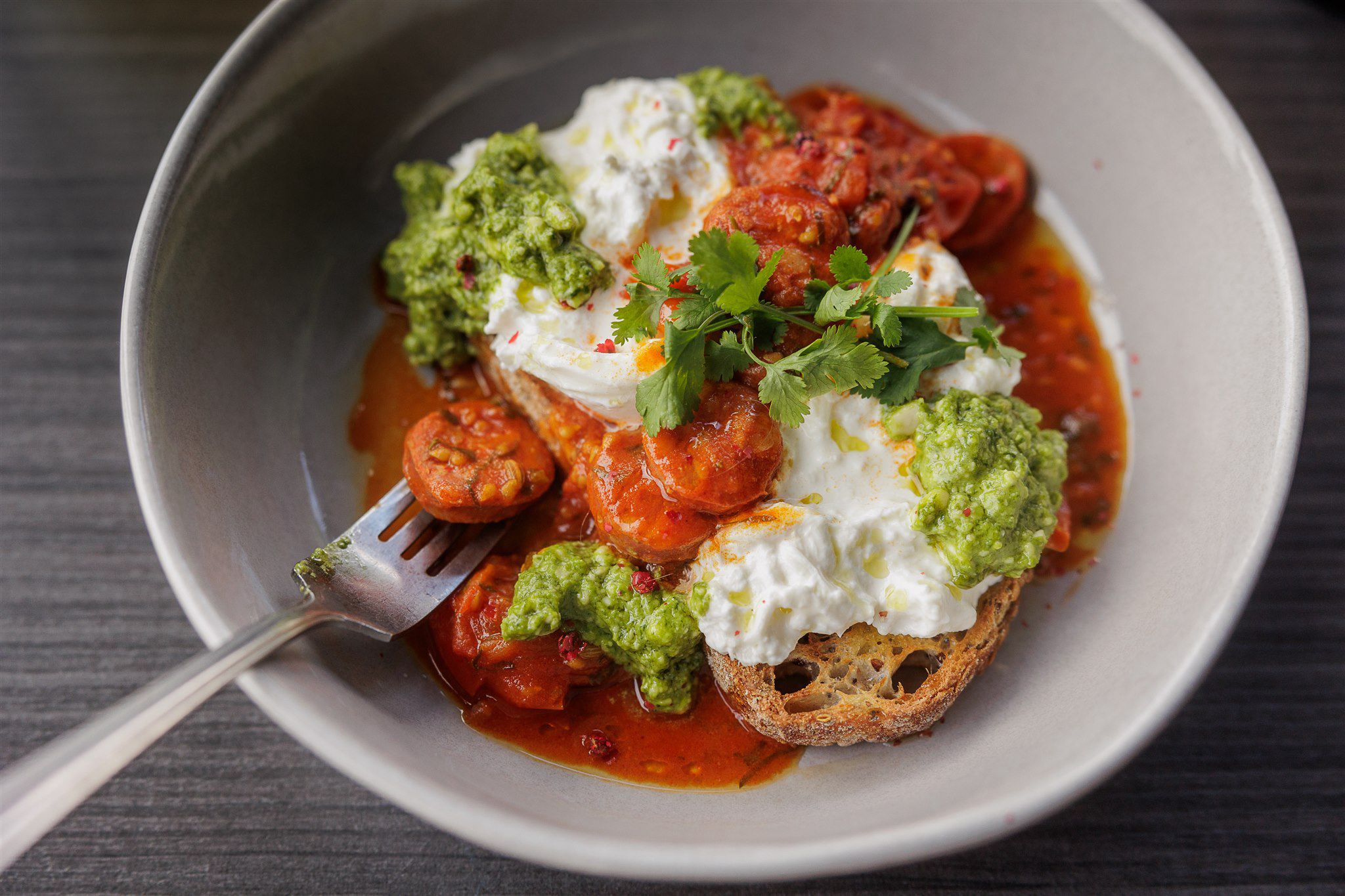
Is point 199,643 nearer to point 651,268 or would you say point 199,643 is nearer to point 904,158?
point 651,268

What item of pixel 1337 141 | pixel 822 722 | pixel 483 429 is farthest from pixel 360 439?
pixel 1337 141

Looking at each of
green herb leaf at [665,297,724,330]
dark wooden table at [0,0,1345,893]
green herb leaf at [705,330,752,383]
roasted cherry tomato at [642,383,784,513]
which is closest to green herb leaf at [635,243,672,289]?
green herb leaf at [665,297,724,330]

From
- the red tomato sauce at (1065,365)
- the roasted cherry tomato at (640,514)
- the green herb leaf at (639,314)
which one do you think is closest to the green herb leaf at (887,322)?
the green herb leaf at (639,314)

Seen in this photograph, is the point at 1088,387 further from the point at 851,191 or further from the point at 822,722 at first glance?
the point at 822,722

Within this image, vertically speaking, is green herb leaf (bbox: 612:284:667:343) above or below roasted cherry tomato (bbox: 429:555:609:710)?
above

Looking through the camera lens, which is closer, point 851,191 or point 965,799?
point 965,799

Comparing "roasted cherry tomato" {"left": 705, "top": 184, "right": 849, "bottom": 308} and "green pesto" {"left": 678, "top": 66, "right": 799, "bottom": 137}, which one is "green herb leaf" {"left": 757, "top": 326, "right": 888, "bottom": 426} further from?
"green pesto" {"left": 678, "top": 66, "right": 799, "bottom": 137}

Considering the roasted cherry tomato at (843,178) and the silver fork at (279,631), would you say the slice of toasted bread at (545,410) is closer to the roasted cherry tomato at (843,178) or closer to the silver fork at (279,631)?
the silver fork at (279,631)
